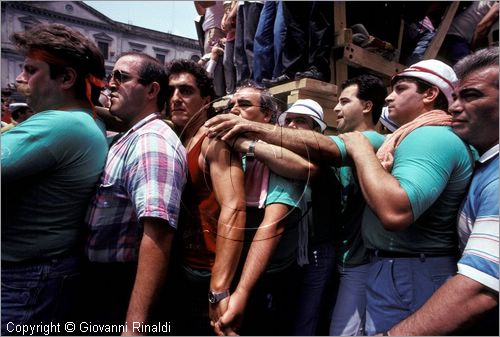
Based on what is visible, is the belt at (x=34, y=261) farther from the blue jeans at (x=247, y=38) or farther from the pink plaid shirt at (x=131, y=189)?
the blue jeans at (x=247, y=38)

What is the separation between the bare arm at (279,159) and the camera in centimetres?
174

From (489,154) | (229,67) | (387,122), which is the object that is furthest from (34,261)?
(229,67)

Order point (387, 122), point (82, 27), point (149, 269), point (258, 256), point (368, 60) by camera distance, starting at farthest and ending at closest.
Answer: point (82, 27)
point (368, 60)
point (387, 122)
point (258, 256)
point (149, 269)

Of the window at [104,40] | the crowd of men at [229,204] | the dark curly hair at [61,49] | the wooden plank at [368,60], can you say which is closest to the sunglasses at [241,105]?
the crowd of men at [229,204]

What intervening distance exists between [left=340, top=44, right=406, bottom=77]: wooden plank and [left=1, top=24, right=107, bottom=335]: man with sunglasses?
300 centimetres

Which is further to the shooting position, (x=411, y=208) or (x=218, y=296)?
(x=218, y=296)

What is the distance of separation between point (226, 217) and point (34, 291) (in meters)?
1.00

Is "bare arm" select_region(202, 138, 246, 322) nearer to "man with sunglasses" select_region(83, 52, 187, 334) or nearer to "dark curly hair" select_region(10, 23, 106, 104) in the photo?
"man with sunglasses" select_region(83, 52, 187, 334)

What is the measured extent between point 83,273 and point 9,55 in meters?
28.3

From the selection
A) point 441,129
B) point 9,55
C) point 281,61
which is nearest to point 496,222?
point 441,129

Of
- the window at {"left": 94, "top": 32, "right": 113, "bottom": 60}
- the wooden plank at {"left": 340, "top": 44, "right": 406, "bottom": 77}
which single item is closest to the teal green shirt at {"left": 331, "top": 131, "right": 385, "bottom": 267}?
the wooden plank at {"left": 340, "top": 44, "right": 406, "bottom": 77}

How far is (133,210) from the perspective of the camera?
5.98ft

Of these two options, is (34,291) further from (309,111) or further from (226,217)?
(309,111)

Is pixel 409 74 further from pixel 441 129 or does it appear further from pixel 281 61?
pixel 281 61
